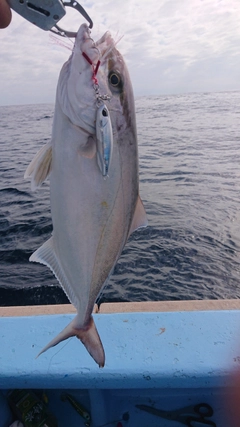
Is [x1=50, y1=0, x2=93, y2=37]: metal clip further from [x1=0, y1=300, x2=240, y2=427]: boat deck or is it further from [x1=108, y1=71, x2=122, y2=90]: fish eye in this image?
[x1=0, y1=300, x2=240, y2=427]: boat deck

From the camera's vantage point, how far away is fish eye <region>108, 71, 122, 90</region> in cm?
145

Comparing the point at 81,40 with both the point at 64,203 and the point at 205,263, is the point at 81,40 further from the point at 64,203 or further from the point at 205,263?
the point at 205,263

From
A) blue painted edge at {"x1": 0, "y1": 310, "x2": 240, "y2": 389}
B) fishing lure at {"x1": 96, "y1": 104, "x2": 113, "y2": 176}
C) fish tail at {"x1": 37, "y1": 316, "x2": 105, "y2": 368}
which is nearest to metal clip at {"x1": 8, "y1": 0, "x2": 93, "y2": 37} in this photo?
fishing lure at {"x1": 96, "y1": 104, "x2": 113, "y2": 176}

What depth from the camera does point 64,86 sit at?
4.74 feet

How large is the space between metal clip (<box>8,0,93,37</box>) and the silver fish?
0.11 metres

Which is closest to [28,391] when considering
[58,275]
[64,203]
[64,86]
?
[58,275]

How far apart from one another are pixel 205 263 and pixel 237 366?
4.59 meters

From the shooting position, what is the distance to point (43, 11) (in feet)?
4.60

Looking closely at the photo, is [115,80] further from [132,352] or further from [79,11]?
[132,352]

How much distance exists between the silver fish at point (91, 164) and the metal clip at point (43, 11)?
4.5 inches

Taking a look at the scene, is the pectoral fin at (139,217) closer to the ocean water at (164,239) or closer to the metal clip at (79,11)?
the metal clip at (79,11)

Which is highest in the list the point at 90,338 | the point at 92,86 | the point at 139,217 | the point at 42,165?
the point at 92,86

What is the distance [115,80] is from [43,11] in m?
0.40

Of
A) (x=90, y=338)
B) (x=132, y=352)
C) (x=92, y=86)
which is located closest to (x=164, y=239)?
(x=132, y=352)
